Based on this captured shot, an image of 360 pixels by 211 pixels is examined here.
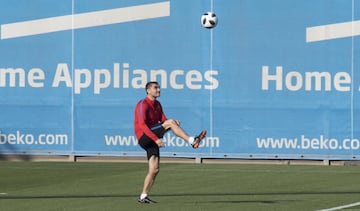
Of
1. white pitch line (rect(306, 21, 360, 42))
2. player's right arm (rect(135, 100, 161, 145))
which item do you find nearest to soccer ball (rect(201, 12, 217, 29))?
white pitch line (rect(306, 21, 360, 42))

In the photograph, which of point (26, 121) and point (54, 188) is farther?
point (26, 121)

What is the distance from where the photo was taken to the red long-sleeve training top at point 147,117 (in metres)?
16.3

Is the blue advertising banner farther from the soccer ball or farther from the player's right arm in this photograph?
the player's right arm

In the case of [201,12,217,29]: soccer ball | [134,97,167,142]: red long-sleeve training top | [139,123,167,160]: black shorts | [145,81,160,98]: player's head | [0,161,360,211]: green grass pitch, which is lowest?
[0,161,360,211]: green grass pitch

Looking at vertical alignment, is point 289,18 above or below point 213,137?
above

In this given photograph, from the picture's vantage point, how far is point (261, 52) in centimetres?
2567

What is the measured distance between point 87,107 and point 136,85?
132 cm

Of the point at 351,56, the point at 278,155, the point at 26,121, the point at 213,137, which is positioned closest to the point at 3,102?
the point at 26,121

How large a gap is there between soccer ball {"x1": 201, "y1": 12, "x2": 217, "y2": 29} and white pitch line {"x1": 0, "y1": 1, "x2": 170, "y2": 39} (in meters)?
1.06

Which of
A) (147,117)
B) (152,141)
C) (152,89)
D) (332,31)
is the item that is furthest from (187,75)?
(152,141)

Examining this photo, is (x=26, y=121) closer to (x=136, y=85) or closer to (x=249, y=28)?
(x=136, y=85)

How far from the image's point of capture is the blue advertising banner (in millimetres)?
25453

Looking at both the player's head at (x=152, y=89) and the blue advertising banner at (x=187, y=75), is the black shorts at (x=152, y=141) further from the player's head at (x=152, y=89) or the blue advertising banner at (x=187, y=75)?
the blue advertising banner at (x=187, y=75)

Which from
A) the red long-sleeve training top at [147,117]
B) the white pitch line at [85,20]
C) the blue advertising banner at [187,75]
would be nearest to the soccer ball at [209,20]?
the blue advertising banner at [187,75]
